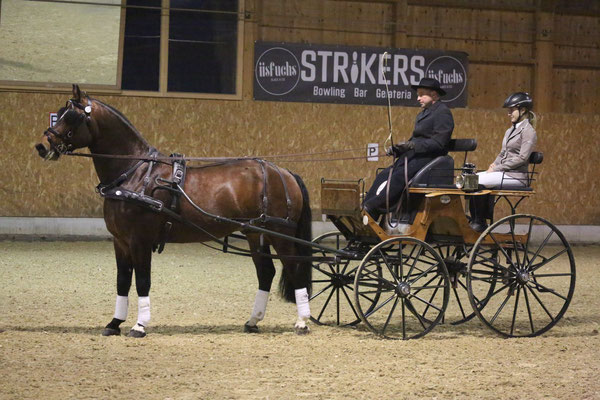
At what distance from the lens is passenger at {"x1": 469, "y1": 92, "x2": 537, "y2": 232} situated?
7.13m

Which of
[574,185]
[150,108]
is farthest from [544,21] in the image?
[150,108]

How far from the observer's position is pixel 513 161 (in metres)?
7.17

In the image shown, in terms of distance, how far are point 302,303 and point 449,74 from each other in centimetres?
856

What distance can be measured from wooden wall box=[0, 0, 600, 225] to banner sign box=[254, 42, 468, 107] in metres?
0.18

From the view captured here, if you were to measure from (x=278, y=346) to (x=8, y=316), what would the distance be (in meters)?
2.51

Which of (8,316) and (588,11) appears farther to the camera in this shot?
(588,11)

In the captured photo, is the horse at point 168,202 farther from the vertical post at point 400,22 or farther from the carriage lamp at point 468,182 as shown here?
the vertical post at point 400,22

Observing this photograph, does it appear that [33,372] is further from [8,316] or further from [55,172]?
[55,172]

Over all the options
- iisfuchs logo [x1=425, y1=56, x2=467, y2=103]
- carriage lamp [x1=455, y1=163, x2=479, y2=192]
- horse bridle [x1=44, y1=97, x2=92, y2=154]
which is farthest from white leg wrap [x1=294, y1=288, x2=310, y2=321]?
iisfuchs logo [x1=425, y1=56, x2=467, y2=103]

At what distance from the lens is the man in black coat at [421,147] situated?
6.88m

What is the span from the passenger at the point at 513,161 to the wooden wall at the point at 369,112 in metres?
6.63

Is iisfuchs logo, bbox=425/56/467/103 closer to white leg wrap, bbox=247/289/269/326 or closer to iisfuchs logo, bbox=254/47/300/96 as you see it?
iisfuchs logo, bbox=254/47/300/96

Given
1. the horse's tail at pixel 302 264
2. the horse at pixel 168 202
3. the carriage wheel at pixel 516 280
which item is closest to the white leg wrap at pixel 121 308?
the horse at pixel 168 202

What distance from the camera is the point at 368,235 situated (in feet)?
23.5
